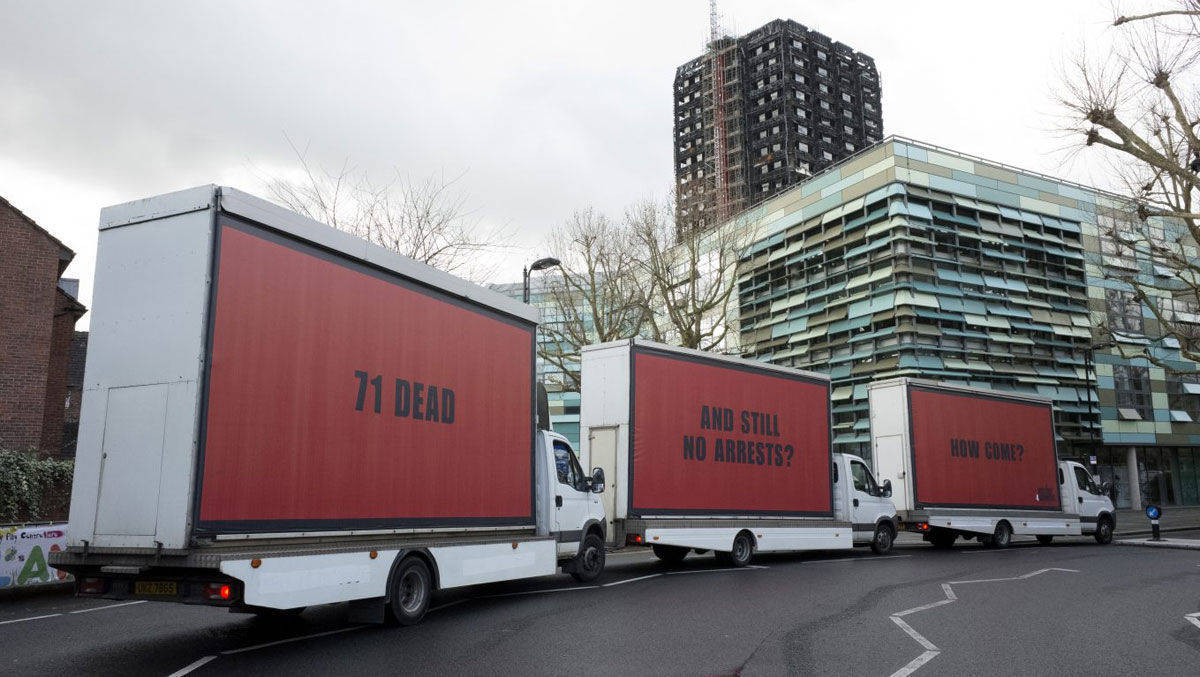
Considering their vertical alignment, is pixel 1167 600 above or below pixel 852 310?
below

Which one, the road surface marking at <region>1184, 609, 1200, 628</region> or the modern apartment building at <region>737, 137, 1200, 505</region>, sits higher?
the modern apartment building at <region>737, 137, 1200, 505</region>

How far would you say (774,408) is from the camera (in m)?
16.7

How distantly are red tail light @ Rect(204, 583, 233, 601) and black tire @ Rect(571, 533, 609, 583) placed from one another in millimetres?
Answer: 6327

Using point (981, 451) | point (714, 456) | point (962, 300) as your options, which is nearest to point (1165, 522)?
point (962, 300)

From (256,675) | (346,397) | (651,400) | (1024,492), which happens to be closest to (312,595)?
(256,675)

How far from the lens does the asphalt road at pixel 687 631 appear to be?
6.88 m

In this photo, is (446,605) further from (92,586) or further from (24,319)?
(24,319)

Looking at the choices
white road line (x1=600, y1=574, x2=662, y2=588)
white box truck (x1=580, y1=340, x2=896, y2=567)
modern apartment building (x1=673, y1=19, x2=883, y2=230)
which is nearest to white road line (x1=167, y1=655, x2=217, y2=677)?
white road line (x1=600, y1=574, x2=662, y2=588)

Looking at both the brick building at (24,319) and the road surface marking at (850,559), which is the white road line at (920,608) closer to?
the road surface marking at (850,559)

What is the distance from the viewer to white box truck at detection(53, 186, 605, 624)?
6.96m

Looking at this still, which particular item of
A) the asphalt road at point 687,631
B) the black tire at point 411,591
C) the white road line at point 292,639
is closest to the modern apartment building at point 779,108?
the asphalt road at point 687,631

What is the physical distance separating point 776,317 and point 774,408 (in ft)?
110

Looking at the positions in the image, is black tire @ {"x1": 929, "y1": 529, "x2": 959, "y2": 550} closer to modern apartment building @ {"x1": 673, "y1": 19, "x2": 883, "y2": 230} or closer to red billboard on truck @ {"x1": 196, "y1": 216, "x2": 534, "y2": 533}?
red billboard on truck @ {"x1": 196, "y1": 216, "x2": 534, "y2": 533}

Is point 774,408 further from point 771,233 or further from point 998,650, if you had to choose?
point 771,233
